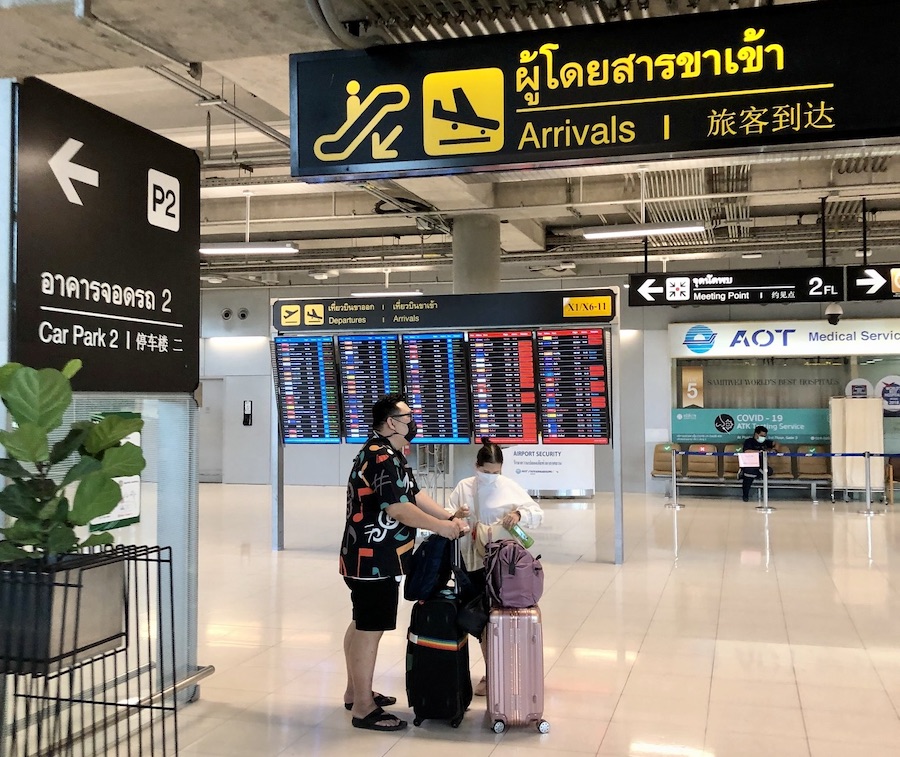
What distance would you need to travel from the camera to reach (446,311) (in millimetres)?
9023

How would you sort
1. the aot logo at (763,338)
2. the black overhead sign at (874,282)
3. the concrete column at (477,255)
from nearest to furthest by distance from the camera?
1. the black overhead sign at (874,282)
2. the concrete column at (477,255)
3. the aot logo at (763,338)

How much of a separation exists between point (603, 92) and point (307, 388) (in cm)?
669

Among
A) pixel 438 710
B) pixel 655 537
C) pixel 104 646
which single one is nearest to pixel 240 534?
pixel 655 537

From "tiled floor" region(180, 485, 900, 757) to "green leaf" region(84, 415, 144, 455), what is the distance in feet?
5.43

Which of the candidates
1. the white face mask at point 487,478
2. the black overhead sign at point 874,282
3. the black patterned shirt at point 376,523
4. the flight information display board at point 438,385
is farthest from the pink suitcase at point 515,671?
the black overhead sign at point 874,282

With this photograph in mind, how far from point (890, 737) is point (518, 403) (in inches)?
210

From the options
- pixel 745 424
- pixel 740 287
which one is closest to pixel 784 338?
pixel 745 424

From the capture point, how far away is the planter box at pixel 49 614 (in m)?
2.71

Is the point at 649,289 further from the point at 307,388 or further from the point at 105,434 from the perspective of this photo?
the point at 105,434

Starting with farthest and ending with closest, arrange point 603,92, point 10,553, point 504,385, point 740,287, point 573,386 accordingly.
Result: point 740,287
point 504,385
point 573,386
point 603,92
point 10,553

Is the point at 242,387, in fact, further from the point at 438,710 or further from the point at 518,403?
the point at 438,710

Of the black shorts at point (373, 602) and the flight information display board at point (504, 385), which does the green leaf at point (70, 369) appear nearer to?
the black shorts at point (373, 602)

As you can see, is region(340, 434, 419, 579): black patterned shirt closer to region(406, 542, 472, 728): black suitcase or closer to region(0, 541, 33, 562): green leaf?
region(406, 542, 472, 728): black suitcase

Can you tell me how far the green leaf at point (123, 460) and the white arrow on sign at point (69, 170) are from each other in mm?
1350
